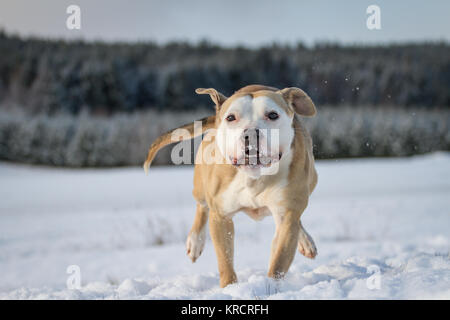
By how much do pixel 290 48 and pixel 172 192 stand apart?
909 inches

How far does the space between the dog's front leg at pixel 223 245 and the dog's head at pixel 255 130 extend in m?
0.52

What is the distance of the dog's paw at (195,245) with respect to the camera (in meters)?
3.60

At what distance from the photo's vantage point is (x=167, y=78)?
26406 mm

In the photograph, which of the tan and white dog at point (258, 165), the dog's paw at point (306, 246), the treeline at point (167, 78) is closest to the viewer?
the tan and white dog at point (258, 165)

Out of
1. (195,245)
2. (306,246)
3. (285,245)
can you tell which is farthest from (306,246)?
(195,245)

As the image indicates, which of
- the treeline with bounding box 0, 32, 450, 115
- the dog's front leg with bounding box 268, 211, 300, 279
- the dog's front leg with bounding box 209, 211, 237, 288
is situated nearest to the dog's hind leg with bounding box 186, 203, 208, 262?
the dog's front leg with bounding box 209, 211, 237, 288

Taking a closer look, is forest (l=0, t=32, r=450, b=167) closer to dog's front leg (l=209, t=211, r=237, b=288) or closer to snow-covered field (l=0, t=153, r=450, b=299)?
snow-covered field (l=0, t=153, r=450, b=299)

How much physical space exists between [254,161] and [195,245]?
129 centimetres

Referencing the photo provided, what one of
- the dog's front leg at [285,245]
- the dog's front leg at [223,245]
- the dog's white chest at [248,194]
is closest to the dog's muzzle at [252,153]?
the dog's white chest at [248,194]

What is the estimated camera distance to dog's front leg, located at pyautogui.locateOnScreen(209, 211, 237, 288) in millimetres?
3010

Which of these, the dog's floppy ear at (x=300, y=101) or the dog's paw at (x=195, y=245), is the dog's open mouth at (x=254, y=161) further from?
the dog's paw at (x=195, y=245)

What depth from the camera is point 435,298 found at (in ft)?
7.23

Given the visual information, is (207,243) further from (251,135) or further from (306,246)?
(251,135)
